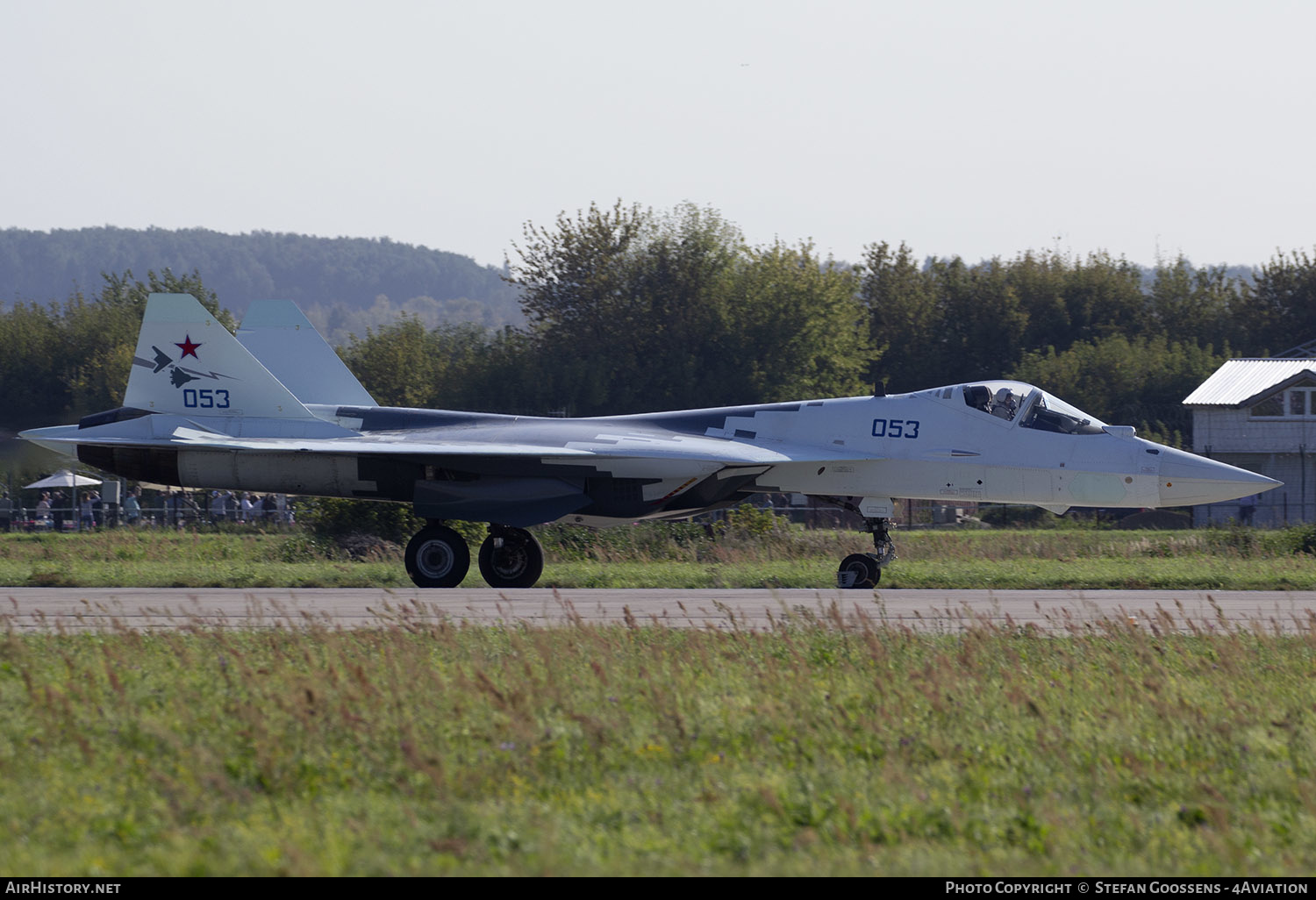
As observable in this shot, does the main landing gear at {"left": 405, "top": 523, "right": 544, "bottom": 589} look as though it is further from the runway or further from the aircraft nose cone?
the aircraft nose cone

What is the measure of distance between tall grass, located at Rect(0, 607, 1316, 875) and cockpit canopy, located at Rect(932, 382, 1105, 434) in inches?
273

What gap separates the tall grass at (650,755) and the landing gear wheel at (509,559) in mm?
7449

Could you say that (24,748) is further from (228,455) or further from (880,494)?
Answer: (880,494)

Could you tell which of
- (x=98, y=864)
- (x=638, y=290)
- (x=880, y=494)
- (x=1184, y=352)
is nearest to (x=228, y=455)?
(x=880, y=494)

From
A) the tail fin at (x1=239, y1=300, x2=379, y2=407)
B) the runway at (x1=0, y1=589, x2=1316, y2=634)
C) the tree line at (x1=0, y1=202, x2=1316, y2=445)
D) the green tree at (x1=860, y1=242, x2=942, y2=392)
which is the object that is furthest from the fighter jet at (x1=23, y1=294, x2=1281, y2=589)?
the green tree at (x1=860, y1=242, x2=942, y2=392)

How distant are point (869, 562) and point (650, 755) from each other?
10554mm

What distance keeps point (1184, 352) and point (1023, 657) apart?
57.6m

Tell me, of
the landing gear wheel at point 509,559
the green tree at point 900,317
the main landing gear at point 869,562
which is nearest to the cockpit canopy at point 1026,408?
the main landing gear at point 869,562

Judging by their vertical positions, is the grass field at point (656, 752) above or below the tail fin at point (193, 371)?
below

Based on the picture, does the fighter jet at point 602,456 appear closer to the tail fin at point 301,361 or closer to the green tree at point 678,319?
the tail fin at point 301,361

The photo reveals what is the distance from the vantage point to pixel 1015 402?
17344 mm

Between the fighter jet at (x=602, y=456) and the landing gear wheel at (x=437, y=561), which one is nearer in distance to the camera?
the fighter jet at (x=602, y=456)

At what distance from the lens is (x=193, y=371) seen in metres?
18.3

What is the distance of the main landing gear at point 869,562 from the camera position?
55.5 ft
